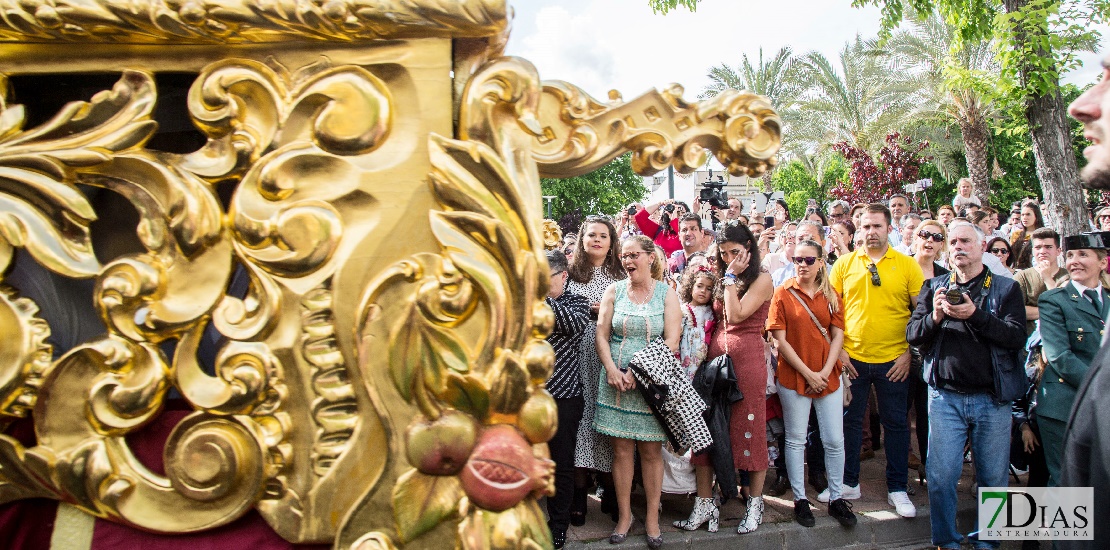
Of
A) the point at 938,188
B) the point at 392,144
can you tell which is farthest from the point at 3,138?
the point at 938,188

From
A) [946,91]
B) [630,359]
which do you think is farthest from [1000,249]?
[946,91]

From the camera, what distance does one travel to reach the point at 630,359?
162 inches

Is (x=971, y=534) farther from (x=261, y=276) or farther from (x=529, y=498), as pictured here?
(x=261, y=276)

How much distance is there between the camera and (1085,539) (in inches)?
49.2

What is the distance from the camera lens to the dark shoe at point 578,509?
451cm

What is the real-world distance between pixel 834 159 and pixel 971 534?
26134 mm

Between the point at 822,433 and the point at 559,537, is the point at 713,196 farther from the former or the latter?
the point at 559,537

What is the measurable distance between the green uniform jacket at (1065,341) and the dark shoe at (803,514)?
141 cm

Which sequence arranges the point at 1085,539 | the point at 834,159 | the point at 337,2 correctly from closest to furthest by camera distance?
1. the point at 337,2
2. the point at 1085,539
3. the point at 834,159

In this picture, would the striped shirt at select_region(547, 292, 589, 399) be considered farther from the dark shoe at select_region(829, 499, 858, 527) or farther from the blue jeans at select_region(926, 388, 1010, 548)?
the blue jeans at select_region(926, 388, 1010, 548)

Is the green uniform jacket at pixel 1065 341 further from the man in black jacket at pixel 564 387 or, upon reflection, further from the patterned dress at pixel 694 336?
the man in black jacket at pixel 564 387

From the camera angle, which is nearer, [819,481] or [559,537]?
[559,537]

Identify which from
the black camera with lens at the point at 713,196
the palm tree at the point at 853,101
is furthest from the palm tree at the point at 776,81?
the black camera with lens at the point at 713,196

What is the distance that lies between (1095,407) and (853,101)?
Result: 24.4 m
